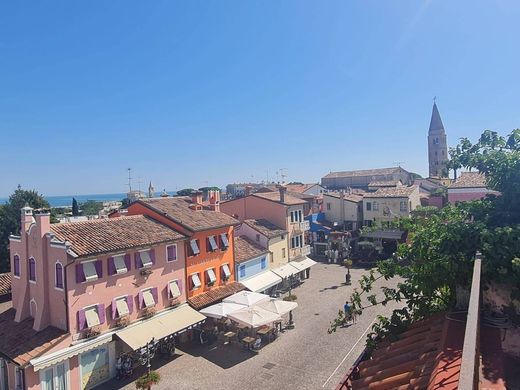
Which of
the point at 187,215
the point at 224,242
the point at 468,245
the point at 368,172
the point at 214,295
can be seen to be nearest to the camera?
the point at 468,245

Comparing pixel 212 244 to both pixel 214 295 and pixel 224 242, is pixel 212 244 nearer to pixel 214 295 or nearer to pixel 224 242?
pixel 224 242

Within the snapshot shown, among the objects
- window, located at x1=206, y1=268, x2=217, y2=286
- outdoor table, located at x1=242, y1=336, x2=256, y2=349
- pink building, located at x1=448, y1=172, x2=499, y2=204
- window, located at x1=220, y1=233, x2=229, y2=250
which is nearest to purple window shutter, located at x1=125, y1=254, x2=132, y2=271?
window, located at x1=206, y1=268, x2=217, y2=286

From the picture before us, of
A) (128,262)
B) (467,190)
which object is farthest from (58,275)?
(467,190)

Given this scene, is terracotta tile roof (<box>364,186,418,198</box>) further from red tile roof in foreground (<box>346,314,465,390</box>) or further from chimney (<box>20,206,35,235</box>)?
red tile roof in foreground (<box>346,314,465,390</box>)

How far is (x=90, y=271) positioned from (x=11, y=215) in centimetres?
2818

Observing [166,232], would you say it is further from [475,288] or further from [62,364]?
[475,288]

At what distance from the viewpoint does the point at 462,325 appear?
632 cm

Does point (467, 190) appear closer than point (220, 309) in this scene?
No

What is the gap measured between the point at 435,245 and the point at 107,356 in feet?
62.9

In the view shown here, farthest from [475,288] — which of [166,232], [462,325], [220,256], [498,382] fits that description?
[220,256]

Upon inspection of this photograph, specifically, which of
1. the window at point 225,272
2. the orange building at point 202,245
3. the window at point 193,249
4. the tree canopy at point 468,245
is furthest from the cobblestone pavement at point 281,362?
the tree canopy at point 468,245

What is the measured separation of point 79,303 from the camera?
61.5 ft

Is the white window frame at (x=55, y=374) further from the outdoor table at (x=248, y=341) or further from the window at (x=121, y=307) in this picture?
the outdoor table at (x=248, y=341)

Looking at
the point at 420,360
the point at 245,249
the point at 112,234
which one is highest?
the point at 112,234
